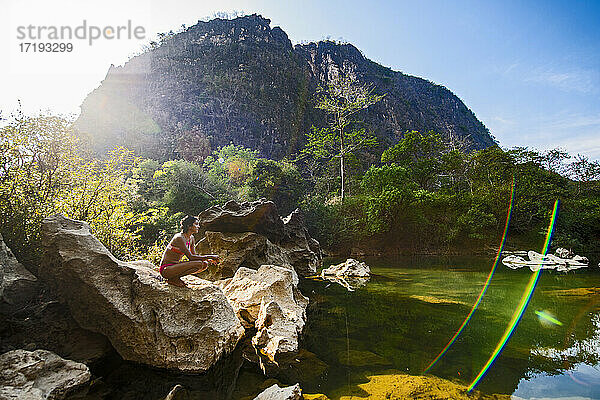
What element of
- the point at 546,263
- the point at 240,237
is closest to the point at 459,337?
the point at 240,237

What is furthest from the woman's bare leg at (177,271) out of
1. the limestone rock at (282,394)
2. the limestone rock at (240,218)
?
the limestone rock at (240,218)

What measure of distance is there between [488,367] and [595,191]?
113ft

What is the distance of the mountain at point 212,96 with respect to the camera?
5012cm

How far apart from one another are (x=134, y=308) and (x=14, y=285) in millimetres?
2419

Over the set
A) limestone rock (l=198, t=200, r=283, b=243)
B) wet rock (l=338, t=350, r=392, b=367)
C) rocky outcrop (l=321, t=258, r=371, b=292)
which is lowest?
rocky outcrop (l=321, t=258, r=371, b=292)

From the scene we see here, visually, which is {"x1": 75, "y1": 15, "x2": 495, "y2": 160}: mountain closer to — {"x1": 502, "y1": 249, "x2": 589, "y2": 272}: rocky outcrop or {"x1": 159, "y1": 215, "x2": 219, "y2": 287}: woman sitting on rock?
{"x1": 502, "y1": 249, "x2": 589, "y2": 272}: rocky outcrop

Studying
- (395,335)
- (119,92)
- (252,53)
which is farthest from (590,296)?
(119,92)

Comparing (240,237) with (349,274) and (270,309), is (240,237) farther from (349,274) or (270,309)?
(349,274)

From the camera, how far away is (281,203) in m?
32.9

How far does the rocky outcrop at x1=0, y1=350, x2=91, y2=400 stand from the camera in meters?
3.63

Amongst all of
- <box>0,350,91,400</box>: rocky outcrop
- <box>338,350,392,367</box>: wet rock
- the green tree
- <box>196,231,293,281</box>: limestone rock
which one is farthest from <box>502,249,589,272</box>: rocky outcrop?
<box>0,350,91,400</box>: rocky outcrop

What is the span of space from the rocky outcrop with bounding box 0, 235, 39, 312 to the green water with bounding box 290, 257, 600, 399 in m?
5.06

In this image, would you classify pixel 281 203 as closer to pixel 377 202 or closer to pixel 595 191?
pixel 377 202

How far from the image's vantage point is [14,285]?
5527mm
